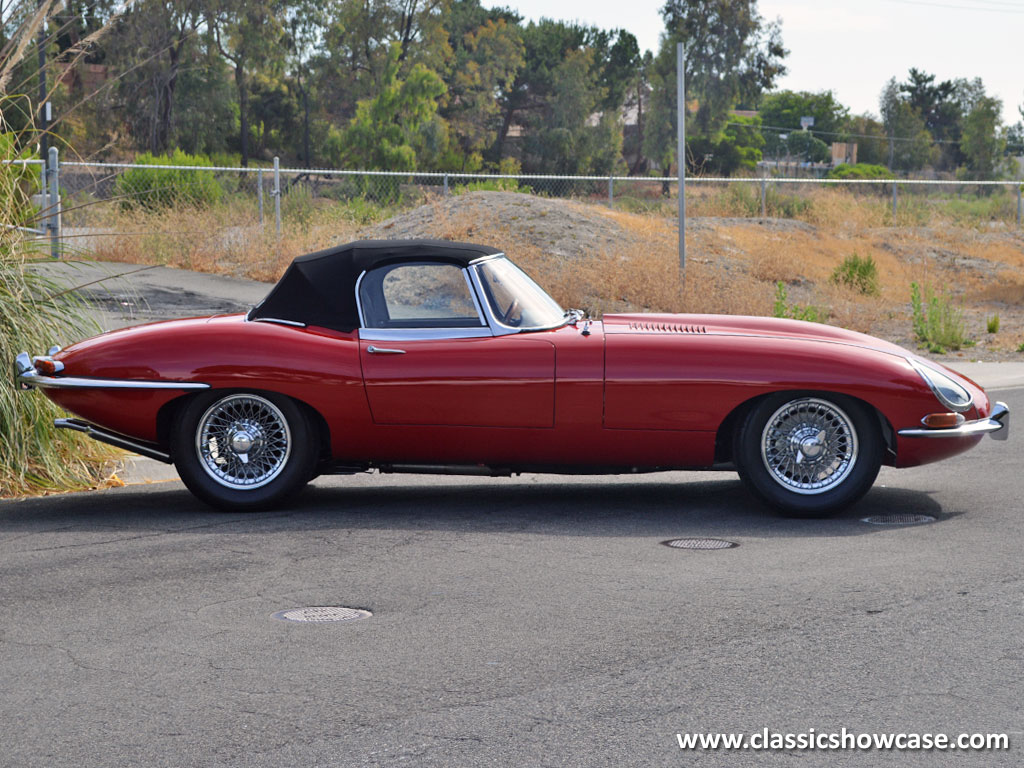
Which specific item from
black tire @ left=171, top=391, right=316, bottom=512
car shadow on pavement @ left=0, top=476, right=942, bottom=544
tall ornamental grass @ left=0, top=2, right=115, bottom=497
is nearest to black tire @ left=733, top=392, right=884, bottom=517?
car shadow on pavement @ left=0, top=476, right=942, bottom=544

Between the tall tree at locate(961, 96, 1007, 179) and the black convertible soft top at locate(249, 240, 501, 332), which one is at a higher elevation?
the tall tree at locate(961, 96, 1007, 179)

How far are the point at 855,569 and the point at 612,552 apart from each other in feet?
3.64

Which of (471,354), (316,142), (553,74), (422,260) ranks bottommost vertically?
(471,354)

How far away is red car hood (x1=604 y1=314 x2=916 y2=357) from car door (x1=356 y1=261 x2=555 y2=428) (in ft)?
1.83

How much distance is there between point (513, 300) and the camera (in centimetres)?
695

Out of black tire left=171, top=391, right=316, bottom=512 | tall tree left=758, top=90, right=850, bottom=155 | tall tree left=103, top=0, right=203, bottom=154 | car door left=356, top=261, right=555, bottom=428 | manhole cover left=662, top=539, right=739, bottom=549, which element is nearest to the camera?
manhole cover left=662, top=539, right=739, bottom=549

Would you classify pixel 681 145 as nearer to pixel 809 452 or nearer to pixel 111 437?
pixel 809 452

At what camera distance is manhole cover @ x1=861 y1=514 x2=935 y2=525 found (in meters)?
6.51

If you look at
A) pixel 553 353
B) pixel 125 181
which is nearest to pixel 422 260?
pixel 553 353

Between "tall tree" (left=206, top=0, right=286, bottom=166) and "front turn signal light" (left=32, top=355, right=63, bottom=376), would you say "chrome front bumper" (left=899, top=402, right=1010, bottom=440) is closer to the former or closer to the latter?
"front turn signal light" (left=32, top=355, right=63, bottom=376)

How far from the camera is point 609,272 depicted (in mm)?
18062

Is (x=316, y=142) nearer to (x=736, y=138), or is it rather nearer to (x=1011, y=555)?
(x=736, y=138)

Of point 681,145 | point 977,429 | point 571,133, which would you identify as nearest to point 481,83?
point 571,133

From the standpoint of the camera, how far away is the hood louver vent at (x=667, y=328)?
6.89 metres
